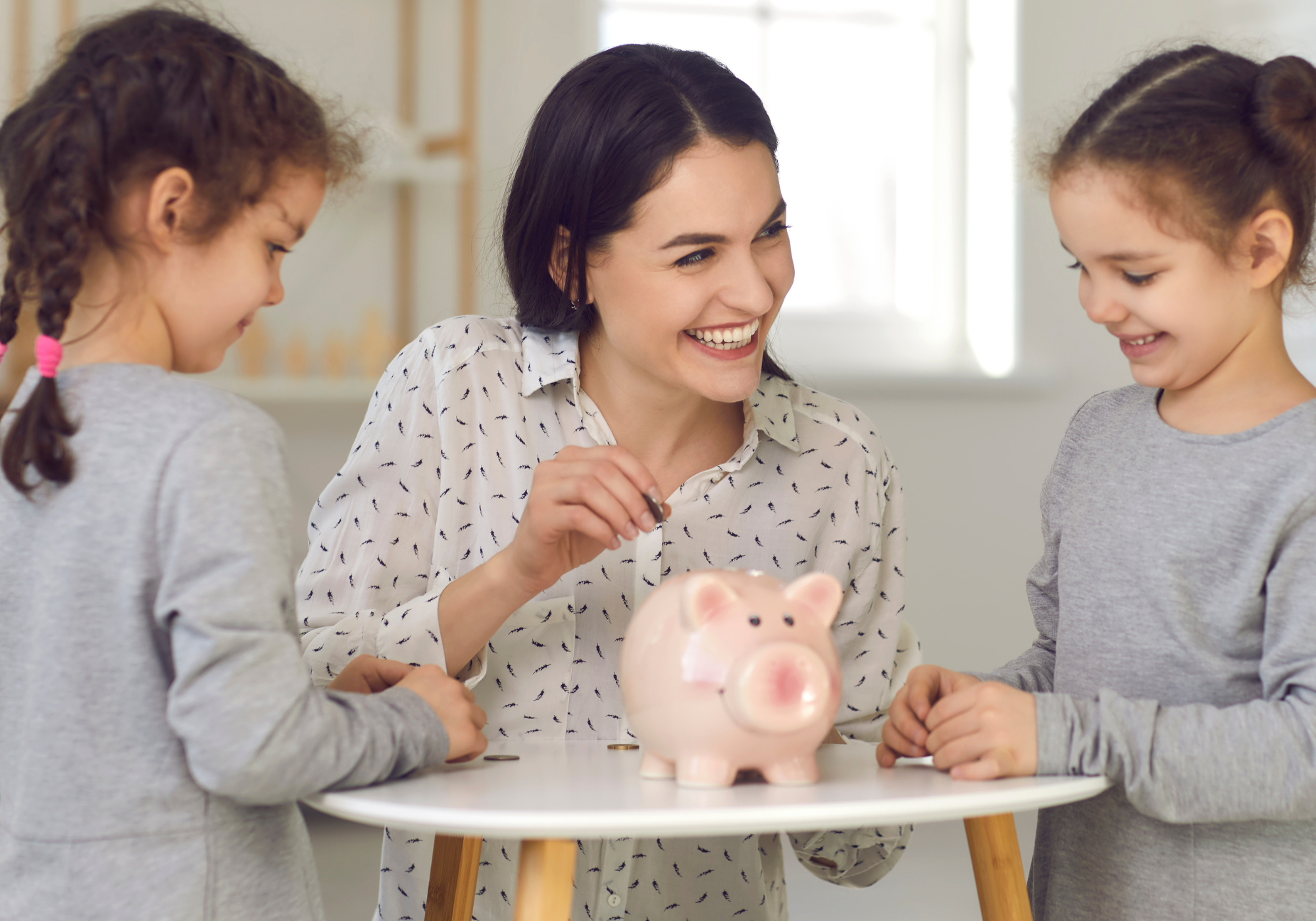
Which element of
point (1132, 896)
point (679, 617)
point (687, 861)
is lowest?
point (687, 861)

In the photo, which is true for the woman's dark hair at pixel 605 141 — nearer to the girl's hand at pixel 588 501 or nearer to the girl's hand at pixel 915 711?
the girl's hand at pixel 588 501

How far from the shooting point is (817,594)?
821mm

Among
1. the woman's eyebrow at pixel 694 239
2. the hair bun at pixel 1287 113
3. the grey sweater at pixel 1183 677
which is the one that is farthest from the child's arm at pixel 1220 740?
the woman's eyebrow at pixel 694 239

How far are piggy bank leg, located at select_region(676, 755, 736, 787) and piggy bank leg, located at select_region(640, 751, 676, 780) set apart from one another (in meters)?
0.02

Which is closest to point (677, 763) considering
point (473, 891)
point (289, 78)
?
point (473, 891)

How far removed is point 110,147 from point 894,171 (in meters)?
2.42

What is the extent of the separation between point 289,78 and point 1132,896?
0.85 m

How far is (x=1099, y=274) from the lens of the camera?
0.95 metres

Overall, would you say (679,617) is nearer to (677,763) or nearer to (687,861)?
(677,763)

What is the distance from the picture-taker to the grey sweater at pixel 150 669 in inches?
28.3

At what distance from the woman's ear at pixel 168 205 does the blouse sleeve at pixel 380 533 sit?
16.2 inches

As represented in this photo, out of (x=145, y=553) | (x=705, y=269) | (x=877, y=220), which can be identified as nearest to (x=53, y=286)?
(x=145, y=553)

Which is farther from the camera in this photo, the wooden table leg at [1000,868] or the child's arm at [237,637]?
the wooden table leg at [1000,868]

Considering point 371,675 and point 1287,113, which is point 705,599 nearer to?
point 371,675
